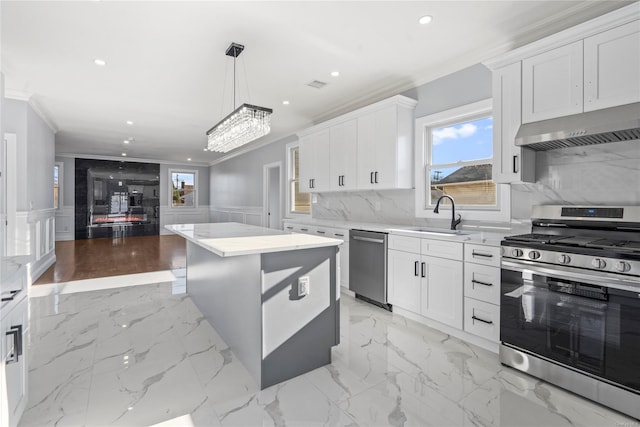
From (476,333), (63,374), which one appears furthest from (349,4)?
(63,374)

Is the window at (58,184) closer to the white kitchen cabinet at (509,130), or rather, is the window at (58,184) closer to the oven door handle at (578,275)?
the white kitchen cabinet at (509,130)

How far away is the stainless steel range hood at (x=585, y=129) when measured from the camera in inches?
77.5

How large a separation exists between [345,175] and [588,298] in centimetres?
300

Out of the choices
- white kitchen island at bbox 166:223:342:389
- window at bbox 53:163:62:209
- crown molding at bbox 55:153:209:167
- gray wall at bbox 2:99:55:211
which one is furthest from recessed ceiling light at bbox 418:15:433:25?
window at bbox 53:163:62:209

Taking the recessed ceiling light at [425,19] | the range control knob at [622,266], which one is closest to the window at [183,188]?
the recessed ceiling light at [425,19]

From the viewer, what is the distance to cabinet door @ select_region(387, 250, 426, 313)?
3.10 meters

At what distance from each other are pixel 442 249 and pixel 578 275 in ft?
3.41

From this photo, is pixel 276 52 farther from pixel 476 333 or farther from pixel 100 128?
pixel 100 128

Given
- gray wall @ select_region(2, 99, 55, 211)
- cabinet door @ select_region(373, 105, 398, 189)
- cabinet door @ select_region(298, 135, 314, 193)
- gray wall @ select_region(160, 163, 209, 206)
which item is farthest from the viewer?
gray wall @ select_region(160, 163, 209, 206)

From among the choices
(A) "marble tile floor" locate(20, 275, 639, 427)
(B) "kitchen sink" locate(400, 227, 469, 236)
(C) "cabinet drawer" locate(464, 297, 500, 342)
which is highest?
(B) "kitchen sink" locate(400, 227, 469, 236)

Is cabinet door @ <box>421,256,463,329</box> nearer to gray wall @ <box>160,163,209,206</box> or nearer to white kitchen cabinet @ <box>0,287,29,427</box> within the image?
white kitchen cabinet @ <box>0,287,29,427</box>

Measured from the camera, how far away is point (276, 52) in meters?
3.15

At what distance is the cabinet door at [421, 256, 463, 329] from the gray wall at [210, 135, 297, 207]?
4.26 m

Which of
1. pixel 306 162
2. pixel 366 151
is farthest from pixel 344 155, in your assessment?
pixel 306 162
